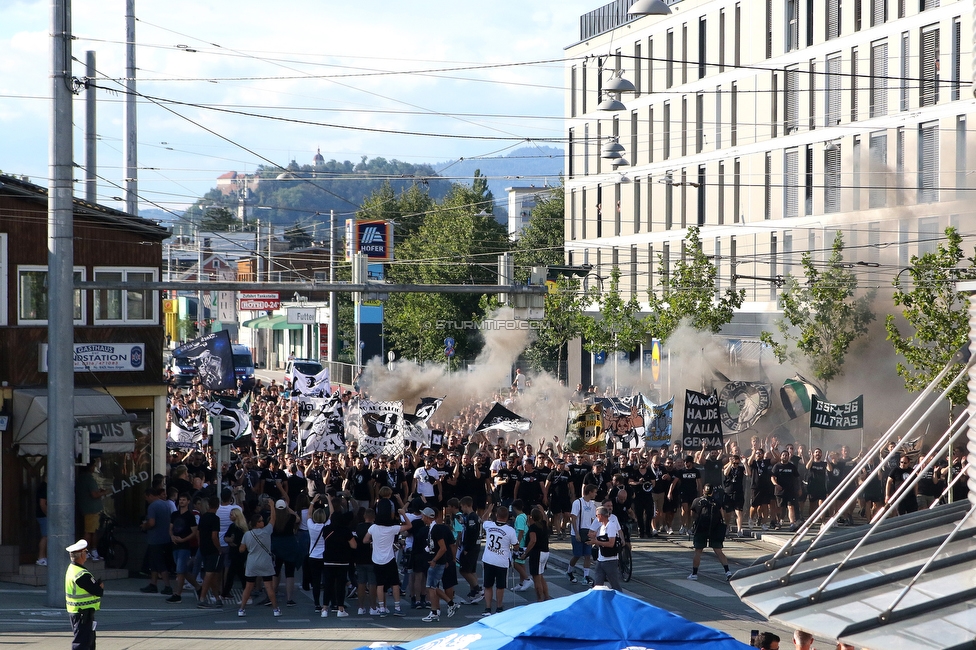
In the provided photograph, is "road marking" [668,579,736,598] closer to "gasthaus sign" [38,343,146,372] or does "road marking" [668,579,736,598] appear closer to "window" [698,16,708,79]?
"gasthaus sign" [38,343,146,372]

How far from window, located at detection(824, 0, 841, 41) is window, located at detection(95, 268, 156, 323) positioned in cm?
2718

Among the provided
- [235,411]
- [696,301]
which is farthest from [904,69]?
[235,411]

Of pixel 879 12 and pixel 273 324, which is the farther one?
pixel 273 324

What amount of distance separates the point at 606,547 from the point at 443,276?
153ft

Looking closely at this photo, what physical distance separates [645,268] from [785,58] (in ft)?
38.8

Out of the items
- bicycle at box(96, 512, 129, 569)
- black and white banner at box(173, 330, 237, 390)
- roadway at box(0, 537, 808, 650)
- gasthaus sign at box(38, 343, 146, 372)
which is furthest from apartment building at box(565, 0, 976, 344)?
bicycle at box(96, 512, 129, 569)

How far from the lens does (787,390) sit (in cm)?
3447

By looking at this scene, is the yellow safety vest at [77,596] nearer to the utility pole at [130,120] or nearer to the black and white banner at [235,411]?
the black and white banner at [235,411]

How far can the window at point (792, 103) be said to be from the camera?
40125 mm

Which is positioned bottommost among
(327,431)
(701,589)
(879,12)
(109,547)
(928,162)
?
(701,589)

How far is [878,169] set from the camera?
35.8 meters

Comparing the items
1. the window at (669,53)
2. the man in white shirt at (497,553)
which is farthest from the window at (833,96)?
the man in white shirt at (497,553)

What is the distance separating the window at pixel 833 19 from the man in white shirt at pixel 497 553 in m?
29.0

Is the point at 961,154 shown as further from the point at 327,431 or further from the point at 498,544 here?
the point at 498,544
